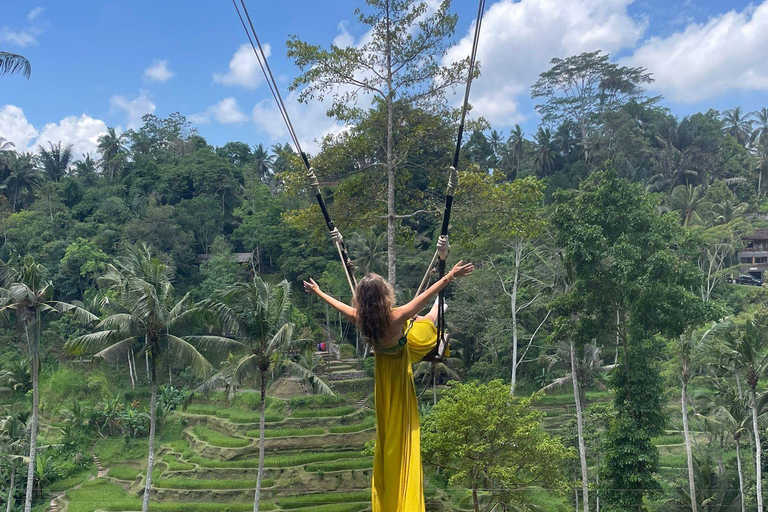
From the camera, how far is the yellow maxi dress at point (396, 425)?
1.97 m

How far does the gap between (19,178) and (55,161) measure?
4.84 m

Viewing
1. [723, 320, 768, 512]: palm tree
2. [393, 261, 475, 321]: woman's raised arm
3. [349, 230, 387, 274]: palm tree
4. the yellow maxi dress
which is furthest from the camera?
[349, 230, 387, 274]: palm tree

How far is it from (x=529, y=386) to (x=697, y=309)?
39.9ft

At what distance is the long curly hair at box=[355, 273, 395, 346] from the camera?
188cm

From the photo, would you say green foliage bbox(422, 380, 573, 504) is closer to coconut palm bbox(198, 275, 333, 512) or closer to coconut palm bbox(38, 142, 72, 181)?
coconut palm bbox(198, 275, 333, 512)

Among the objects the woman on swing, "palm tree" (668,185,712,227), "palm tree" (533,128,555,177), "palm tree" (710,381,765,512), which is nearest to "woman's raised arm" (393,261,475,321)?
the woman on swing

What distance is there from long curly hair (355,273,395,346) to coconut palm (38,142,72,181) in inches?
1701

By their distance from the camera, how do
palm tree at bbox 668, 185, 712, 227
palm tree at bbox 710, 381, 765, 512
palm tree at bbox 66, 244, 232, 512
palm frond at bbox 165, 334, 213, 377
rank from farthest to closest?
palm tree at bbox 668, 185, 712, 227, palm tree at bbox 710, 381, 765, 512, palm frond at bbox 165, 334, 213, 377, palm tree at bbox 66, 244, 232, 512

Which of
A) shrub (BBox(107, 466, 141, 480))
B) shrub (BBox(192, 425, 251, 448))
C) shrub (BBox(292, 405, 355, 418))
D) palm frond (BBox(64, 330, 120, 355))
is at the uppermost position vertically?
palm frond (BBox(64, 330, 120, 355))

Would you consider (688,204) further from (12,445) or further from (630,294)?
(12,445)

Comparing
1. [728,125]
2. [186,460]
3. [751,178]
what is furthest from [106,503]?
[728,125]

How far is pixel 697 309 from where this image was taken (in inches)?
422

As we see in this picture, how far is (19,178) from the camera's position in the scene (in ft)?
114

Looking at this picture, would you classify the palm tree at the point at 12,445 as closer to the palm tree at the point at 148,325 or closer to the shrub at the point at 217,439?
the shrub at the point at 217,439
